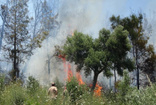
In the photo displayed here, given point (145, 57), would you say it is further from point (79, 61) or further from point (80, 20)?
point (80, 20)

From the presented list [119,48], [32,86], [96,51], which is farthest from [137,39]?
[32,86]

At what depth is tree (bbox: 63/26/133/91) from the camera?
23219 mm

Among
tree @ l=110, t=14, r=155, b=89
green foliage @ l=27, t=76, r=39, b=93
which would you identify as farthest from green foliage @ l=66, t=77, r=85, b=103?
tree @ l=110, t=14, r=155, b=89

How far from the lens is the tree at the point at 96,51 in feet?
76.2

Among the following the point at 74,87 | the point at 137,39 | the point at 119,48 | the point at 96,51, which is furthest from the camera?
the point at 137,39

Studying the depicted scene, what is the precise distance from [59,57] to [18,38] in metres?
9.19

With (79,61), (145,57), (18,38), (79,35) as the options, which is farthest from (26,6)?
(145,57)

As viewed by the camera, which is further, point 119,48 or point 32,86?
point 119,48

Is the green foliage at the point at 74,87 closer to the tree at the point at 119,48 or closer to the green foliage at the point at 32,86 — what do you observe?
the green foliage at the point at 32,86

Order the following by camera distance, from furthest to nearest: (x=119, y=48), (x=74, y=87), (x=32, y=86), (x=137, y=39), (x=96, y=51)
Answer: (x=137, y=39)
(x=119, y=48)
(x=96, y=51)
(x=32, y=86)
(x=74, y=87)

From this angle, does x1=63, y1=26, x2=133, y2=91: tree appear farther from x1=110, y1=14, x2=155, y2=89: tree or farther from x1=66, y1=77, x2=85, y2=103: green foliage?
x1=66, y1=77, x2=85, y2=103: green foliage

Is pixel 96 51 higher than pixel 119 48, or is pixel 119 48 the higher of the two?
pixel 119 48

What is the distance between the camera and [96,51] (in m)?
23.7

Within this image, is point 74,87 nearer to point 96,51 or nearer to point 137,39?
point 96,51
